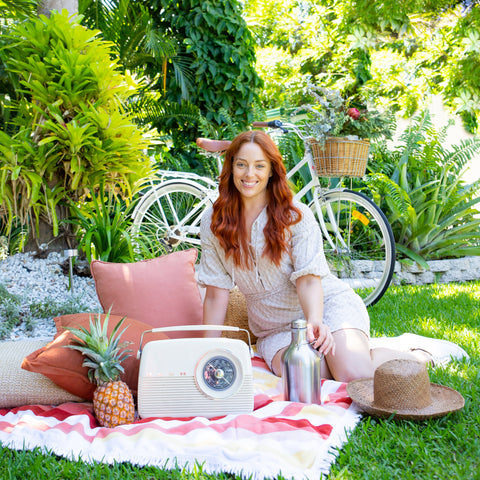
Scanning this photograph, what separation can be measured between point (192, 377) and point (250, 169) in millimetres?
910

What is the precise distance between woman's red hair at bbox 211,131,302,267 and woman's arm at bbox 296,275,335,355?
0.54ft

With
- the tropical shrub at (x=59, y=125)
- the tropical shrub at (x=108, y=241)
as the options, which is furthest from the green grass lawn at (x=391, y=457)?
the tropical shrub at (x=59, y=125)

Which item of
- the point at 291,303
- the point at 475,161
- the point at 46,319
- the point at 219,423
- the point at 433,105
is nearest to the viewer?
the point at 219,423

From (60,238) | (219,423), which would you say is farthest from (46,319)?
(219,423)

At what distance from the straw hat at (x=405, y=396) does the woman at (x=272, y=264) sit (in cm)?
41

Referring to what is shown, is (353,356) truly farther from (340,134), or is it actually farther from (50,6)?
(50,6)

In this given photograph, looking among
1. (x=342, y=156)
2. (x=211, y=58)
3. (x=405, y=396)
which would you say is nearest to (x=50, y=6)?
(x=211, y=58)

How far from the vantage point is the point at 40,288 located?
3.33m

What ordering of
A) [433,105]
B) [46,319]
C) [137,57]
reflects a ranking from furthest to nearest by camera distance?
[433,105], [137,57], [46,319]

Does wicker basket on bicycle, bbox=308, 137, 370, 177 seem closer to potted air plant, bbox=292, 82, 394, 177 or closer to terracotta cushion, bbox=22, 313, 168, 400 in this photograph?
potted air plant, bbox=292, 82, 394, 177

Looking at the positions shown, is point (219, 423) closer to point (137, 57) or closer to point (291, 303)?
point (291, 303)

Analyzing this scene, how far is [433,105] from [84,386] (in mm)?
8679

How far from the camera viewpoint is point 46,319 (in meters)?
3.10

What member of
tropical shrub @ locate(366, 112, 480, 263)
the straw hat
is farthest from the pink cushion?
tropical shrub @ locate(366, 112, 480, 263)
